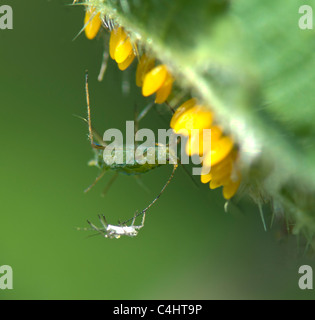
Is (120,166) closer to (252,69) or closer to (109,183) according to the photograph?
(109,183)

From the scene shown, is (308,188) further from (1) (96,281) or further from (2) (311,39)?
(1) (96,281)

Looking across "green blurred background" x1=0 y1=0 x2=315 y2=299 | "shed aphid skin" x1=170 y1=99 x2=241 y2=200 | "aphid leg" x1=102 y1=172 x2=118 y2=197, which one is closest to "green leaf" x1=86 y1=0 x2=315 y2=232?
"shed aphid skin" x1=170 y1=99 x2=241 y2=200

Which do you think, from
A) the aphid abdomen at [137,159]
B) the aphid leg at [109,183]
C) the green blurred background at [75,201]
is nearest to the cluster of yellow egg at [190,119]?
the green blurred background at [75,201]

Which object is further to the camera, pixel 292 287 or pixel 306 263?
pixel 292 287

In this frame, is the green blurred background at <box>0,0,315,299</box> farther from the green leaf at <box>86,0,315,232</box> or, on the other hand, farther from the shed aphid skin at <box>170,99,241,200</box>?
the green leaf at <box>86,0,315,232</box>

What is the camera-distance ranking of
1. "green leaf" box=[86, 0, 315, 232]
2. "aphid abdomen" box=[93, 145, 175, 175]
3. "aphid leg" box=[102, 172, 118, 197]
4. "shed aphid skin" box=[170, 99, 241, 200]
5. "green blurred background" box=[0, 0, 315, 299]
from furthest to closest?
"aphid leg" box=[102, 172, 118, 197] → "green blurred background" box=[0, 0, 315, 299] → "aphid abdomen" box=[93, 145, 175, 175] → "shed aphid skin" box=[170, 99, 241, 200] → "green leaf" box=[86, 0, 315, 232]

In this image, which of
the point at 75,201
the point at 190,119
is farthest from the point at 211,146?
the point at 75,201
